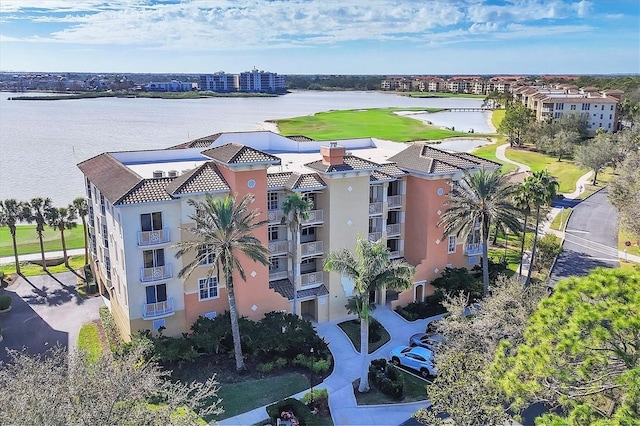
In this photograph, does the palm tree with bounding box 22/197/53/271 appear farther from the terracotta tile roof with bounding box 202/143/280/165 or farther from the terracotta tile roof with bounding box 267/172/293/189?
the terracotta tile roof with bounding box 267/172/293/189

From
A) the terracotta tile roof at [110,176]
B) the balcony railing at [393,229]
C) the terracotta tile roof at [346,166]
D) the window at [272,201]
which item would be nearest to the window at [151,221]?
the terracotta tile roof at [110,176]

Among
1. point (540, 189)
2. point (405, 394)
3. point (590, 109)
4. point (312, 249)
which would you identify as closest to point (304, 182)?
point (312, 249)

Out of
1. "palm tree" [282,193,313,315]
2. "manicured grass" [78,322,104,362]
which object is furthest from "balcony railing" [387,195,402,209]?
"manicured grass" [78,322,104,362]

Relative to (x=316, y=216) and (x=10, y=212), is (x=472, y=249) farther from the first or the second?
(x=10, y=212)

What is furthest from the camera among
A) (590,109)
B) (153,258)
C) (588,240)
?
(590,109)

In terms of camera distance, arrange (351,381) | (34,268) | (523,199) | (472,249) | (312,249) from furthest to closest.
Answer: (34,268)
(472,249)
(523,199)
(312,249)
(351,381)

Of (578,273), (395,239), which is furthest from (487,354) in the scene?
(578,273)

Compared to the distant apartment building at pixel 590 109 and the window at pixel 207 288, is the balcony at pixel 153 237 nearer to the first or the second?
the window at pixel 207 288
